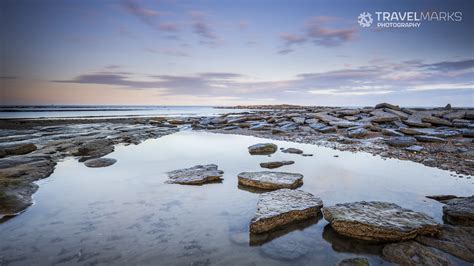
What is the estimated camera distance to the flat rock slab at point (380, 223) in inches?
104

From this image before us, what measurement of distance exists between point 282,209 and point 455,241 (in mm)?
1864

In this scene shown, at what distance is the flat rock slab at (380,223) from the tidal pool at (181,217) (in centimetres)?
13

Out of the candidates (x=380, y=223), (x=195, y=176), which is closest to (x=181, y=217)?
(x=195, y=176)

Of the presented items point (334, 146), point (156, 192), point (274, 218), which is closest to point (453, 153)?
point (334, 146)

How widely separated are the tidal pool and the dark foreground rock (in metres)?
0.57

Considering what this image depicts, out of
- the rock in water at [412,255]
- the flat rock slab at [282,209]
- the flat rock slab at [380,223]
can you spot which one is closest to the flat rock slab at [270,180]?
the flat rock slab at [282,209]

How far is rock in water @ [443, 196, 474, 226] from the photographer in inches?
119

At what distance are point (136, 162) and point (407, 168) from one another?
694 cm

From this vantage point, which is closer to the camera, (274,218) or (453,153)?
(274,218)

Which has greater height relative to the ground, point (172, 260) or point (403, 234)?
point (403, 234)

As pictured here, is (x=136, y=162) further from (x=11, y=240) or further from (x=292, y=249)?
(x=292, y=249)

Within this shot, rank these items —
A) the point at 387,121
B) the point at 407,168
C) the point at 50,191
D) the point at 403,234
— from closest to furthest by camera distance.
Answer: the point at 403,234
the point at 50,191
the point at 407,168
the point at 387,121

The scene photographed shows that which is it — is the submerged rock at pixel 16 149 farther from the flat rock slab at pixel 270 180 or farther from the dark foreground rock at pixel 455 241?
the dark foreground rock at pixel 455 241

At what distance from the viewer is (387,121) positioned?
44.9 feet
